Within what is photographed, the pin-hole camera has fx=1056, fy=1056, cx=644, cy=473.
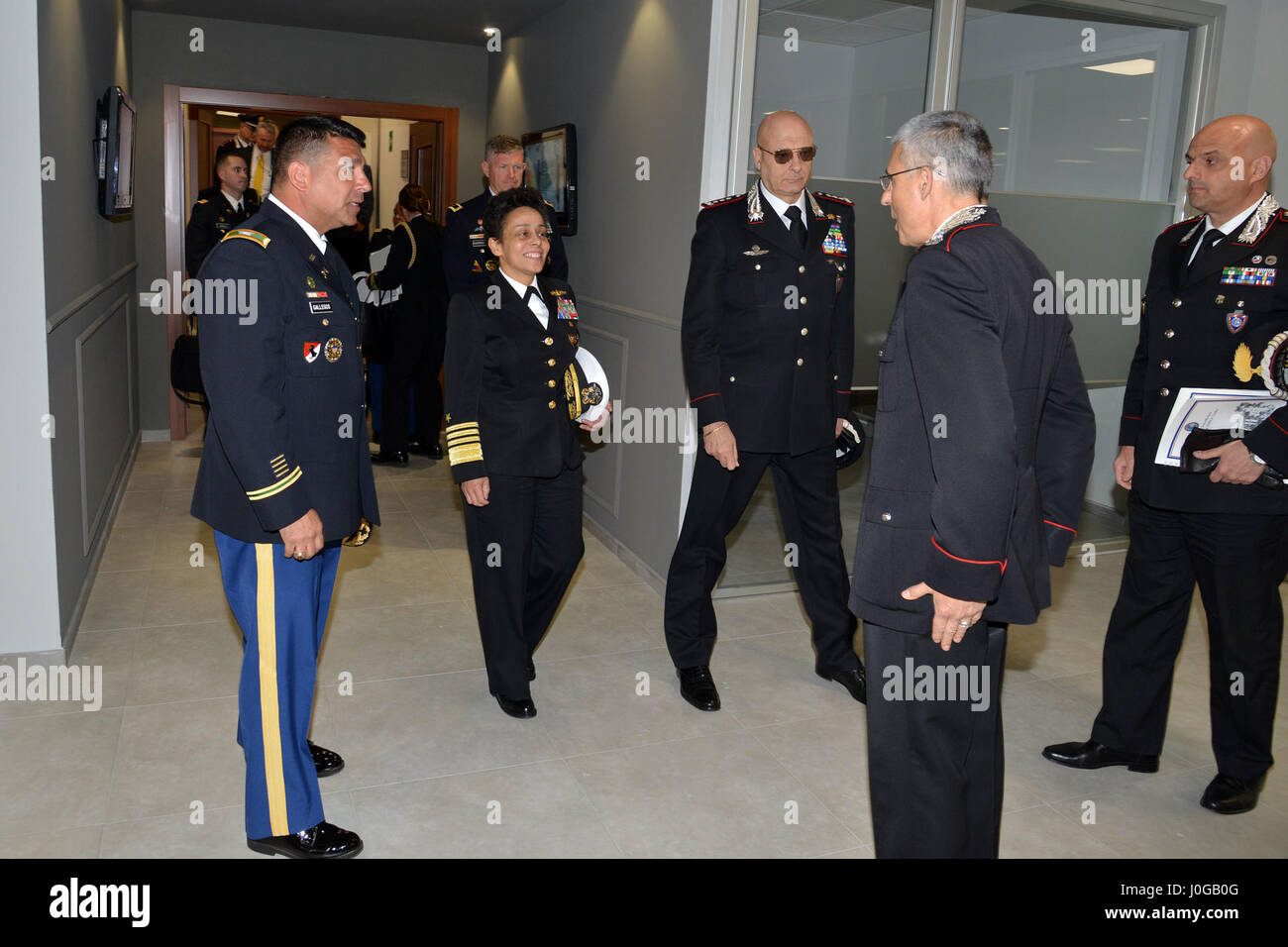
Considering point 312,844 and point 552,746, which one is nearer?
point 312,844

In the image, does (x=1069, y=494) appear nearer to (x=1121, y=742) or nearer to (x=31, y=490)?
(x=1121, y=742)

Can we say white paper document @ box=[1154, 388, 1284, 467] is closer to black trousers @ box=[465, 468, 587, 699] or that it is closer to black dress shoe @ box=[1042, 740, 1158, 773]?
black dress shoe @ box=[1042, 740, 1158, 773]

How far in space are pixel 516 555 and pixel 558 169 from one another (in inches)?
120

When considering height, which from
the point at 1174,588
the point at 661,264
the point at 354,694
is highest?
the point at 661,264

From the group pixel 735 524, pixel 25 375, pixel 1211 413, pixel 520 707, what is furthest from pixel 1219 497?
pixel 25 375

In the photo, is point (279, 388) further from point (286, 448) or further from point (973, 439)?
point (973, 439)

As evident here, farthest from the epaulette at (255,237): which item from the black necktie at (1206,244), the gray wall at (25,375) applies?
the black necktie at (1206,244)

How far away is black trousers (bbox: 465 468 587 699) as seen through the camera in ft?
10.1

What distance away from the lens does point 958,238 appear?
1794 millimetres

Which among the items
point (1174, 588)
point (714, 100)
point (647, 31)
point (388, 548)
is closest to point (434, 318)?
point (388, 548)

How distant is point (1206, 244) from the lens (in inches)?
111

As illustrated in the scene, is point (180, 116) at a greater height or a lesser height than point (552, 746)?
greater

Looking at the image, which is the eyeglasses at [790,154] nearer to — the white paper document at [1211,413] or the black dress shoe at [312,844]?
the white paper document at [1211,413]

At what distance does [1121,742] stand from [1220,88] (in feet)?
11.1
